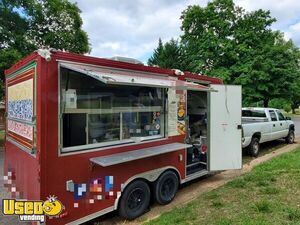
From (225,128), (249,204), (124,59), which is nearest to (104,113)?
(124,59)

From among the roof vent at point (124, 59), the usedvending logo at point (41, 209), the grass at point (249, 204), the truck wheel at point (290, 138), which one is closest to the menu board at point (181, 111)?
the roof vent at point (124, 59)

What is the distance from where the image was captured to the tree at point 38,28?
1236cm

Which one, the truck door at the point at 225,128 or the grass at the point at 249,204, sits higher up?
the truck door at the point at 225,128

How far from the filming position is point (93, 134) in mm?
4391

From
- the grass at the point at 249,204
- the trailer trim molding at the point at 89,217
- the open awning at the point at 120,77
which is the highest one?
the open awning at the point at 120,77

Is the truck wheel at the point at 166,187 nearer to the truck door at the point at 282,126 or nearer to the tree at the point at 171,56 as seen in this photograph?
the truck door at the point at 282,126

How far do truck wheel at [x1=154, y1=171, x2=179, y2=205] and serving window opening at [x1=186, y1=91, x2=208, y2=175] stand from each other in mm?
1169

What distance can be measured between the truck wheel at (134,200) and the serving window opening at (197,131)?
2058mm

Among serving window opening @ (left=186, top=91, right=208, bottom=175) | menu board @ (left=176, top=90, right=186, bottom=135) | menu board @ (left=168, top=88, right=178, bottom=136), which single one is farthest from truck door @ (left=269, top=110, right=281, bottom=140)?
menu board @ (left=168, top=88, right=178, bottom=136)

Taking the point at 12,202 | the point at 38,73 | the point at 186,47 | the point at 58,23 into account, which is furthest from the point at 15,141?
the point at 186,47

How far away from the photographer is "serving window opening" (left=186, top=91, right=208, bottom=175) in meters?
7.20

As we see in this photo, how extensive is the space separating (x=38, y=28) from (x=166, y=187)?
11.7 m

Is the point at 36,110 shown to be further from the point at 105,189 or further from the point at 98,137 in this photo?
the point at 105,189

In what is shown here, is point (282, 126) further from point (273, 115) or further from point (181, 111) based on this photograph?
point (181, 111)
